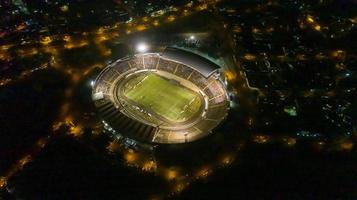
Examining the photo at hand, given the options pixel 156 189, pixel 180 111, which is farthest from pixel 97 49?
pixel 156 189

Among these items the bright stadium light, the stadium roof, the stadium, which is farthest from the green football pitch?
the bright stadium light

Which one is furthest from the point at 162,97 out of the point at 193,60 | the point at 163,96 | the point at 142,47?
the point at 142,47

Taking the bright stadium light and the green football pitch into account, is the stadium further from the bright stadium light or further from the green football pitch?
the bright stadium light

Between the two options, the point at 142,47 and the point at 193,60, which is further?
the point at 142,47

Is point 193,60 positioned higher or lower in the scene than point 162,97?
higher

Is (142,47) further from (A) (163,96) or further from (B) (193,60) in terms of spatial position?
(A) (163,96)

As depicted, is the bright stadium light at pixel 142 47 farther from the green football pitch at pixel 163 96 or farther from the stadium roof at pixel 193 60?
the green football pitch at pixel 163 96

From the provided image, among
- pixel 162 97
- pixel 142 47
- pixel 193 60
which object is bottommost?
pixel 162 97

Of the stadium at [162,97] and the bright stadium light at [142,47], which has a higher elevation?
the bright stadium light at [142,47]

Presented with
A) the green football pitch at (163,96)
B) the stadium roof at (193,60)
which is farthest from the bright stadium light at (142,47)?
the green football pitch at (163,96)
